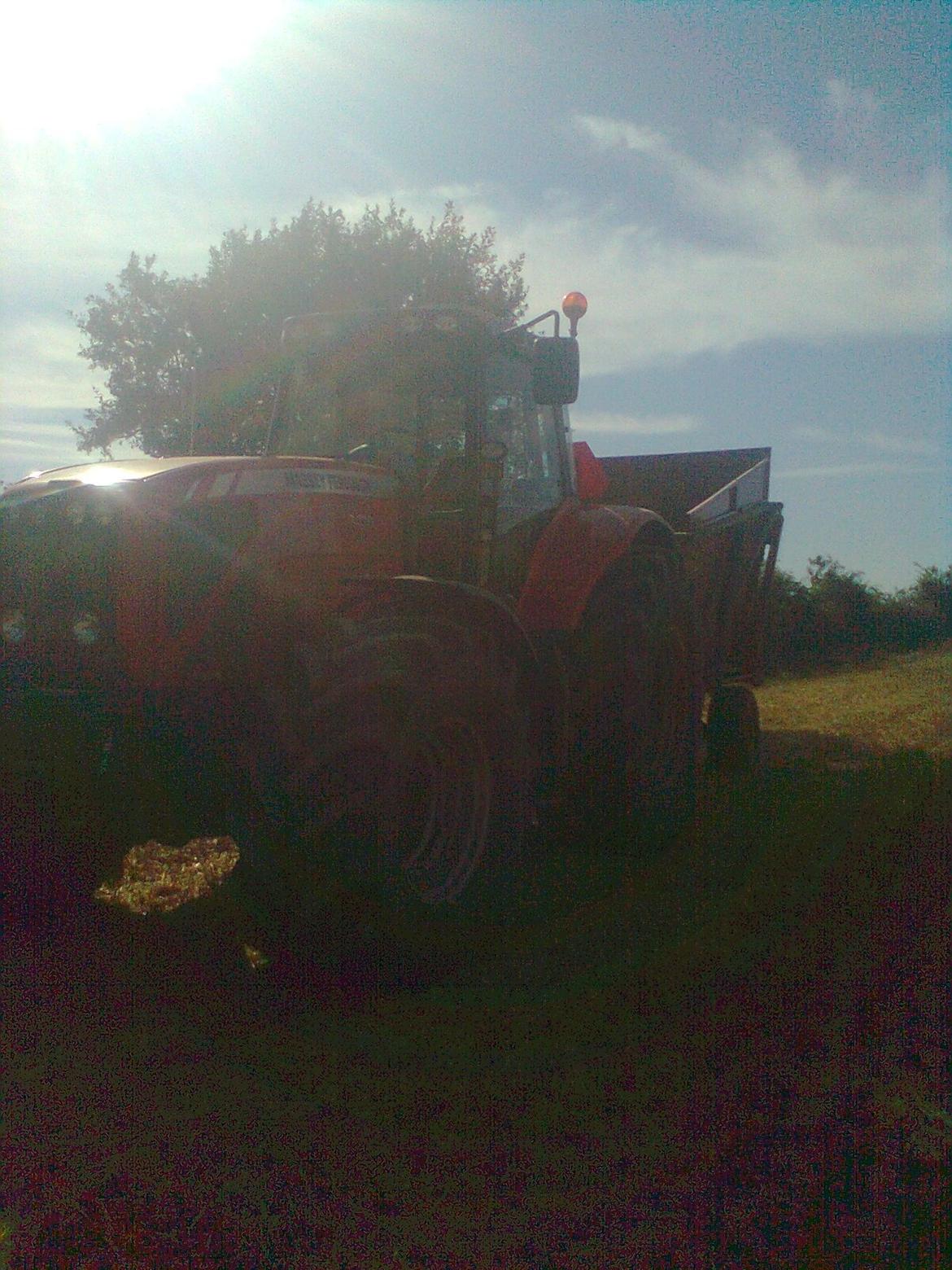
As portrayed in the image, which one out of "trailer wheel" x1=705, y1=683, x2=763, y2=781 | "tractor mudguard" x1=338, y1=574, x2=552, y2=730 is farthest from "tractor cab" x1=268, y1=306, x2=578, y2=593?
"trailer wheel" x1=705, y1=683, x2=763, y2=781

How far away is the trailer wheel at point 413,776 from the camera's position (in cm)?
339

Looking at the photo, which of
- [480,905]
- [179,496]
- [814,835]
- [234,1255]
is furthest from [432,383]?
[234,1255]

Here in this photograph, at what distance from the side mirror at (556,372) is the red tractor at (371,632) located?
1cm

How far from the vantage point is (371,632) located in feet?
12.0

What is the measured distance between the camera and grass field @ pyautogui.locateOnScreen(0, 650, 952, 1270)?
7.84 feet

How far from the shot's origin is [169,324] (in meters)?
19.1

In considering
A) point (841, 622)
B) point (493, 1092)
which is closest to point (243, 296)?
point (841, 622)

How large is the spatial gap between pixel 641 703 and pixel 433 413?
176 cm

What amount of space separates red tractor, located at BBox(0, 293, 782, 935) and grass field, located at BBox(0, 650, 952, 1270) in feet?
1.56

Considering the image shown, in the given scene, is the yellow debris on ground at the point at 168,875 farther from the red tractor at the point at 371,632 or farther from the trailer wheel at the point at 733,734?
the trailer wheel at the point at 733,734

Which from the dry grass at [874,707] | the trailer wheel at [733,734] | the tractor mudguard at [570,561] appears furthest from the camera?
the dry grass at [874,707]

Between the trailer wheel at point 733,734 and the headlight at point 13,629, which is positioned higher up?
the headlight at point 13,629

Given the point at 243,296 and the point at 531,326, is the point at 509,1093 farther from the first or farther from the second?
the point at 243,296

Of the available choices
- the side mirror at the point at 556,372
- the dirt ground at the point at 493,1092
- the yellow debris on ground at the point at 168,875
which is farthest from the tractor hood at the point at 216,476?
the yellow debris on ground at the point at 168,875
